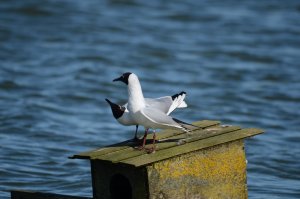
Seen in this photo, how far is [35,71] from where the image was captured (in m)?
14.0

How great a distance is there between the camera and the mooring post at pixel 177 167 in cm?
597

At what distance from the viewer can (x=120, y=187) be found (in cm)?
631

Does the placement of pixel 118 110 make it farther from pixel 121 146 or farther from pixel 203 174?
pixel 203 174

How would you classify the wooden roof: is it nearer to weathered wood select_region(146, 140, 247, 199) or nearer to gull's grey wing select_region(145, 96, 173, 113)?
weathered wood select_region(146, 140, 247, 199)

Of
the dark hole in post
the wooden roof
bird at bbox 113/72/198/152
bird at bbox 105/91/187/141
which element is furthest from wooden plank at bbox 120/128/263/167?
the dark hole in post

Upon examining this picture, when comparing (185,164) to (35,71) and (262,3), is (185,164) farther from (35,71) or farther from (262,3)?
(262,3)

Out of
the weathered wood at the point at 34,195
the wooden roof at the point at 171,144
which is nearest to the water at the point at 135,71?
the weathered wood at the point at 34,195

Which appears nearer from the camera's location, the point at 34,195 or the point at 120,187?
the point at 120,187

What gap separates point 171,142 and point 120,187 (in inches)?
19.9

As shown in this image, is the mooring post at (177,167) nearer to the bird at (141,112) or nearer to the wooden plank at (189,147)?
the wooden plank at (189,147)

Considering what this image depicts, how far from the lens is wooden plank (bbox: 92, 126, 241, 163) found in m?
6.00

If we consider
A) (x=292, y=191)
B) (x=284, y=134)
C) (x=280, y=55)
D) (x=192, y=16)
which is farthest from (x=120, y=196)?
(x=192, y=16)

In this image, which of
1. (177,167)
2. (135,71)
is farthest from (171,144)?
(135,71)

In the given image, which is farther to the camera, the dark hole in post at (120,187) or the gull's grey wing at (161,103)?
the dark hole in post at (120,187)
